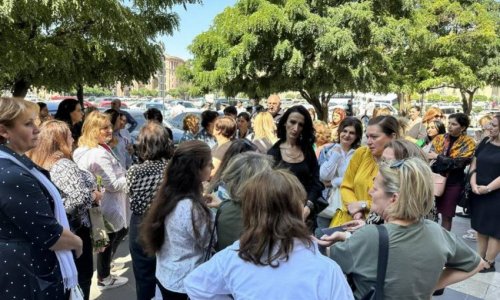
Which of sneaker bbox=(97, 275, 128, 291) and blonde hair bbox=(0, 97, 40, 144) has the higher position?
blonde hair bbox=(0, 97, 40, 144)

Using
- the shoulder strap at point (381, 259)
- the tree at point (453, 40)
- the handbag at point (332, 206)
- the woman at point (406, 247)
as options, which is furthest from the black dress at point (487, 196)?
the tree at point (453, 40)

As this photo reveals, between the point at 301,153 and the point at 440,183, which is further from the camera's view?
the point at 440,183

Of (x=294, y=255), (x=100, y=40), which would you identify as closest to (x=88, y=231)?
A: (x=294, y=255)

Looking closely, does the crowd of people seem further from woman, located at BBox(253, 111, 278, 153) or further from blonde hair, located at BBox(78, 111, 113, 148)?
woman, located at BBox(253, 111, 278, 153)

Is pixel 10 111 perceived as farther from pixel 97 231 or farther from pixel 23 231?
pixel 97 231

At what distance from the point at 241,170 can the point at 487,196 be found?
354 centimetres

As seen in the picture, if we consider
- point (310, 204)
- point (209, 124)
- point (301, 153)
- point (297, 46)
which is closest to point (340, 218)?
point (310, 204)

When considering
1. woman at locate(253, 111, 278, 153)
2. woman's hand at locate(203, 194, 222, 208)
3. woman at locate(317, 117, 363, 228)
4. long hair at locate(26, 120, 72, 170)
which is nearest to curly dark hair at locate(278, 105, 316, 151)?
woman at locate(317, 117, 363, 228)

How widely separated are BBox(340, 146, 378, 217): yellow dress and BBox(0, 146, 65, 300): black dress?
2094 mm

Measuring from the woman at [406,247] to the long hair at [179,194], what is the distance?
836 mm

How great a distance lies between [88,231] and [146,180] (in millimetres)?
629

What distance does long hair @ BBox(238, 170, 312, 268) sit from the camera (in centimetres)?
152

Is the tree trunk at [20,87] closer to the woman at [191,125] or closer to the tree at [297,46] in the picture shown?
the woman at [191,125]

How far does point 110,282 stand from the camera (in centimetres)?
423
